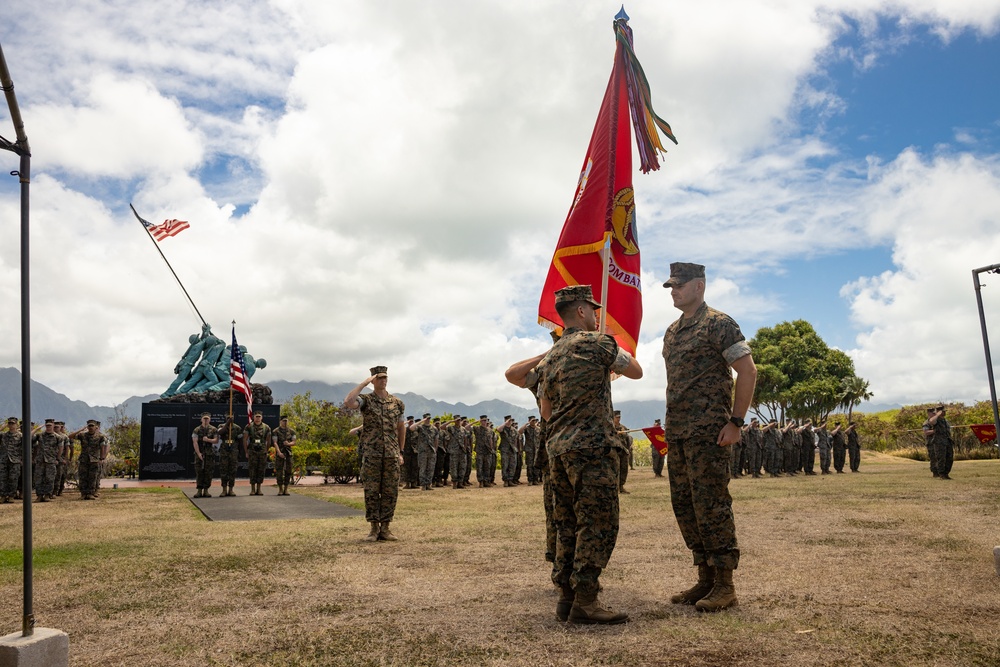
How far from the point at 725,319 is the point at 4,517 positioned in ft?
40.6

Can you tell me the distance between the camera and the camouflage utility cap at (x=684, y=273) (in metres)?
4.91

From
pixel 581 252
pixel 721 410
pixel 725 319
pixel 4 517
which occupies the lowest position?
pixel 4 517

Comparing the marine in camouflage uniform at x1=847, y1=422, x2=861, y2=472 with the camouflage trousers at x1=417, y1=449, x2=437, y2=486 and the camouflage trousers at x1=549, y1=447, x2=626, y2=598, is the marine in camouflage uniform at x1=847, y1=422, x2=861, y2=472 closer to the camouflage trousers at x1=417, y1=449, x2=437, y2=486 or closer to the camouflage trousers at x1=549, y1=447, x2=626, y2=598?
the camouflage trousers at x1=417, y1=449, x2=437, y2=486

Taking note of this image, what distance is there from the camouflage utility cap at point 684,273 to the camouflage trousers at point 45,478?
53.0ft

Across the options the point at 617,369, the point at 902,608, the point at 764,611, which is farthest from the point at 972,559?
the point at 617,369

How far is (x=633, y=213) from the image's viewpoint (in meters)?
6.77

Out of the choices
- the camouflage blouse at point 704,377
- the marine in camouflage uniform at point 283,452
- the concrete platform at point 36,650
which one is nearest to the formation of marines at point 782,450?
the marine in camouflage uniform at point 283,452

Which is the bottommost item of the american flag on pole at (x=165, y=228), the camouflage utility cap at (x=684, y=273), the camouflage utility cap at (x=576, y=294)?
the camouflage utility cap at (x=576, y=294)

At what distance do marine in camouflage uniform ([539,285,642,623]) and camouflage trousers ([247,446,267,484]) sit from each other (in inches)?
543

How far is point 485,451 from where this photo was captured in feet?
72.5

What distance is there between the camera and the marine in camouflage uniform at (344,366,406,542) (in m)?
8.15

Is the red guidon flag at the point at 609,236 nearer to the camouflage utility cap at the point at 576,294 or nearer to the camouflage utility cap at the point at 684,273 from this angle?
the camouflage utility cap at the point at 684,273

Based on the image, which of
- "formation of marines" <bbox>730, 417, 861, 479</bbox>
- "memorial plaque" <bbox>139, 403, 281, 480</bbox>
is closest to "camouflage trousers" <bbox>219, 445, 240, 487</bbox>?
"memorial plaque" <bbox>139, 403, 281, 480</bbox>

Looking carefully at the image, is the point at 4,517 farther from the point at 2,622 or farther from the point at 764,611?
the point at 764,611
